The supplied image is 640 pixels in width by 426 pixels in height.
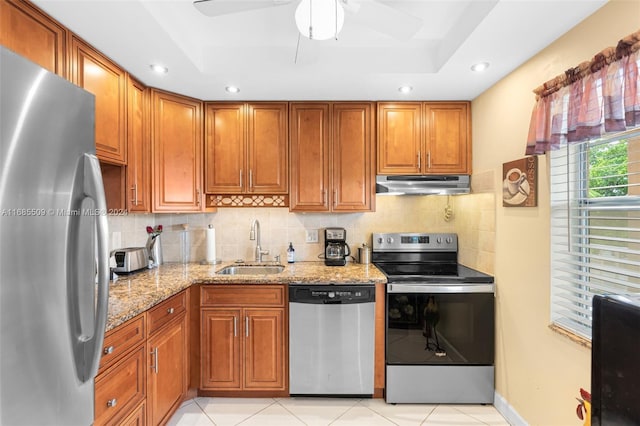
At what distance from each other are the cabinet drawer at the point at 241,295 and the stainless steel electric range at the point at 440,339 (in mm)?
824

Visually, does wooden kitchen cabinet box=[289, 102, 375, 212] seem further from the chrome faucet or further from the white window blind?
the white window blind

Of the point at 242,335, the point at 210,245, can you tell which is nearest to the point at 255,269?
the point at 210,245

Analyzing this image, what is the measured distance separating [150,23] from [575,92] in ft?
6.95

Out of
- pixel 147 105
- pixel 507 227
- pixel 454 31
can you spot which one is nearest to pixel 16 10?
pixel 147 105

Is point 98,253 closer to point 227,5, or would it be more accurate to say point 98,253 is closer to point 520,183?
point 227,5

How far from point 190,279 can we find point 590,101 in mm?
2513

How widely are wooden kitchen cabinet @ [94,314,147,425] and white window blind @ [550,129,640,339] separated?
2.23 m

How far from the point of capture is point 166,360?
1.98 meters

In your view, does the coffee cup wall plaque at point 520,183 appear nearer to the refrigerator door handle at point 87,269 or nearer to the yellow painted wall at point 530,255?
the yellow painted wall at point 530,255

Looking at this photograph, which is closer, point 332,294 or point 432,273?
point 332,294

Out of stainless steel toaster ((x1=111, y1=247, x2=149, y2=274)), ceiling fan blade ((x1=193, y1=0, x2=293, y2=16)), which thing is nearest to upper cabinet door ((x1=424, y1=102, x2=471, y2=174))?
ceiling fan blade ((x1=193, y1=0, x2=293, y2=16))

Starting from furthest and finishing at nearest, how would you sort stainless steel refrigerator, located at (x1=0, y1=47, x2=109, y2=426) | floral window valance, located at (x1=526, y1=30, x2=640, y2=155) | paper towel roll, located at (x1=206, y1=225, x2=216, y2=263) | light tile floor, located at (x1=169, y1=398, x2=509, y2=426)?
paper towel roll, located at (x1=206, y1=225, x2=216, y2=263) → light tile floor, located at (x1=169, y1=398, x2=509, y2=426) → floral window valance, located at (x1=526, y1=30, x2=640, y2=155) → stainless steel refrigerator, located at (x1=0, y1=47, x2=109, y2=426)

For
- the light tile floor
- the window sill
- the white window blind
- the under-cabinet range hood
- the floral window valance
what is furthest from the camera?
the under-cabinet range hood

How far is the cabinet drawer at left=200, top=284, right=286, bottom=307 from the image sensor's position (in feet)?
7.61
